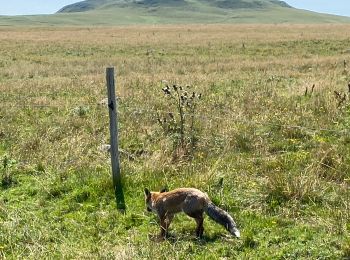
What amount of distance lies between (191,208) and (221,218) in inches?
15.0

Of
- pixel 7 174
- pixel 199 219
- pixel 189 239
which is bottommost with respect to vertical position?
pixel 7 174

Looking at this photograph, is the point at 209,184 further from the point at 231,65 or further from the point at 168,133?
the point at 231,65

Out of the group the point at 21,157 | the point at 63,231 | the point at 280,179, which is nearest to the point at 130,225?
the point at 63,231

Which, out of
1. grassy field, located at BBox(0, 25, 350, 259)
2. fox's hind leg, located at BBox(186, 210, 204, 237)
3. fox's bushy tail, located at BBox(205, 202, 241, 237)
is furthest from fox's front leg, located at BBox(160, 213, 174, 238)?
fox's bushy tail, located at BBox(205, 202, 241, 237)

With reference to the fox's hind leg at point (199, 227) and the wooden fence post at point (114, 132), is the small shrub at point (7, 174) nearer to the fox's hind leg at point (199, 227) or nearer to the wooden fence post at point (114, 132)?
the wooden fence post at point (114, 132)

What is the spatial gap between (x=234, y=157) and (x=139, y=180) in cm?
188

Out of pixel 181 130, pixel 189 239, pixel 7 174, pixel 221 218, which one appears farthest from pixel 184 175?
pixel 7 174

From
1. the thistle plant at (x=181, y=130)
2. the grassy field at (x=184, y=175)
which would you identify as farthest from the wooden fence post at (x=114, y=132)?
the thistle plant at (x=181, y=130)

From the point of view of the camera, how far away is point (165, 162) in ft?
26.5

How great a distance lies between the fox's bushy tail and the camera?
5574mm

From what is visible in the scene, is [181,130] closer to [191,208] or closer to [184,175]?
[184,175]

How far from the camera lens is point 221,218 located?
561 centimetres

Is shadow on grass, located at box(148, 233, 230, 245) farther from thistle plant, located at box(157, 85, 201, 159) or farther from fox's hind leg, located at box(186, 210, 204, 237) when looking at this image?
thistle plant, located at box(157, 85, 201, 159)

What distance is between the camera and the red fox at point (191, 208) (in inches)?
221
